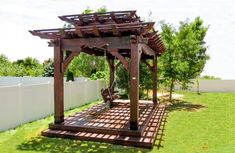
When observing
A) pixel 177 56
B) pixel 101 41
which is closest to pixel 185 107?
pixel 177 56

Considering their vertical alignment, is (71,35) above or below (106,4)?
below

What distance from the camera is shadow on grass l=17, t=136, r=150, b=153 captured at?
21.0 ft

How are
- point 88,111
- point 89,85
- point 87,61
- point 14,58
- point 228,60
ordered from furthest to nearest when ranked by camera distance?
point 14,58 → point 228,60 → point 87,61 → point 89,85 → point 88,111

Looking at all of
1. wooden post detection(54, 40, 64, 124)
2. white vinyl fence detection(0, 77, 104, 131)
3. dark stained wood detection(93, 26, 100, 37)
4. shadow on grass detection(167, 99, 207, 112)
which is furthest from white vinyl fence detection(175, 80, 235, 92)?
dark stained wood detection(93, 26, 100, 37)

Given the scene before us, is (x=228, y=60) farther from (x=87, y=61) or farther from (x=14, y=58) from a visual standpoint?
(x=14, y=58)

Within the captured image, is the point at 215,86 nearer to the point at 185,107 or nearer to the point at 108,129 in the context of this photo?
the point at 185,107

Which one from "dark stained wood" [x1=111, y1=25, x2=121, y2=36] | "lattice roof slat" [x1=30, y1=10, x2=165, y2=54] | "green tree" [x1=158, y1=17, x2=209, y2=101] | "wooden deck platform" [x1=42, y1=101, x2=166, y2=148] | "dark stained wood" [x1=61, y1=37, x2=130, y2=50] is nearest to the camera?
"wooden deck platform" [x1=42, y1=101, x2=166, y2=148]

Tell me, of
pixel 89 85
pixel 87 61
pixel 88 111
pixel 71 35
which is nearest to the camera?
pixel 71 35

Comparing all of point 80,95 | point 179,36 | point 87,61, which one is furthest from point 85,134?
point 87,61

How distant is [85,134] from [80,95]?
22.5 ft

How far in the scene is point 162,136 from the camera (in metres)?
7.76

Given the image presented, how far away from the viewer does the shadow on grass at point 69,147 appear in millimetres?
6391

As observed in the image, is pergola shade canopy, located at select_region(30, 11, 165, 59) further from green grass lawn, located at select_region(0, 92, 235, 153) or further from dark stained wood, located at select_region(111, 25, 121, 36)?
green grass lawn, located at select_region(0, 92, 235, 153)

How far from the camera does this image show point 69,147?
662cm
